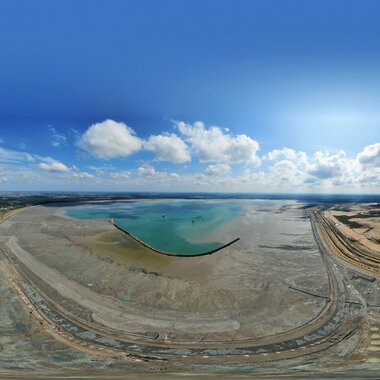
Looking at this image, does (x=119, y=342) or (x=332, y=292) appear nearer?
(x=119, y=342)

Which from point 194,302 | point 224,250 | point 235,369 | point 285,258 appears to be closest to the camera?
point 235,369

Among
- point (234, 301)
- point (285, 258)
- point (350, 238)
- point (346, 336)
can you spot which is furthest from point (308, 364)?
point (350, 238)

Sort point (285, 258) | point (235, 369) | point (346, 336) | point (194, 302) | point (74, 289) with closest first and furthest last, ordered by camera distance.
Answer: point (235, 369)
point (346, 336)
point (194, 302)
point (74, 289)
point (285, 258)

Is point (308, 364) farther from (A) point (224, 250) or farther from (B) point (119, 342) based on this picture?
(A) point (224, 250)

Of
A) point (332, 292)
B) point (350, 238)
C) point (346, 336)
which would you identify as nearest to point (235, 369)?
point (346, 336)

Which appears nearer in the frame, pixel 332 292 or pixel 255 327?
pixel 255 327

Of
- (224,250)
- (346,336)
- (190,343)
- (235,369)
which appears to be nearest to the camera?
(235,369)

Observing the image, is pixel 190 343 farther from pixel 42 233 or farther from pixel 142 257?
pixel 42 233

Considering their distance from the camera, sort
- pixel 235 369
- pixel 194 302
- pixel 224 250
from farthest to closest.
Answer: pixel 224 250, pixel 194 302, pixel 235 369
